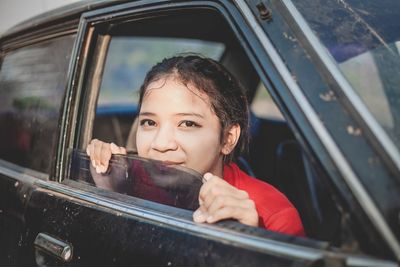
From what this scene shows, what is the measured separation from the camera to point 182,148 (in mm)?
1906

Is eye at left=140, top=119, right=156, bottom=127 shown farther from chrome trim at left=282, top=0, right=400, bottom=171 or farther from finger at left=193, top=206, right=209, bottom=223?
chrome trim at left=282, top=0, right=400, bottom=171

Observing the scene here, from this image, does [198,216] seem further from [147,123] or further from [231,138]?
[231,138]

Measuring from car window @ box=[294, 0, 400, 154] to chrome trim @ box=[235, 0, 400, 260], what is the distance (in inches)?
5.2

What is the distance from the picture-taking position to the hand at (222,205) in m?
1.27

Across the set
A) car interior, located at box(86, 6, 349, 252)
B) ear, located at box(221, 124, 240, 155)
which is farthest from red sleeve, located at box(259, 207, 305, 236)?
car interior, located at box(86, 6, 349, 252)

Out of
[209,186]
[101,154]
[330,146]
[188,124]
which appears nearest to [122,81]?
[188,124]

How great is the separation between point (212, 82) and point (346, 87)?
3.49 ft

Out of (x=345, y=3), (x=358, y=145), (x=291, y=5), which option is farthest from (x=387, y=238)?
(x=345, y=3)

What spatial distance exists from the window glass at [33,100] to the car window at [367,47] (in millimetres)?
1215

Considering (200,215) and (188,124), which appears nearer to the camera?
(200,215)

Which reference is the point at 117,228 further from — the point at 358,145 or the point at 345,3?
the point at 345,3

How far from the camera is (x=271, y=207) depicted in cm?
164

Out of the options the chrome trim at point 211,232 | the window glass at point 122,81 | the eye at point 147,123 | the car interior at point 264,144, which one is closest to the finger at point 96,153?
the chrome trim at point 211,232

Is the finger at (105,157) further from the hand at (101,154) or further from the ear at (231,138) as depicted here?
the ear at (231,138)
